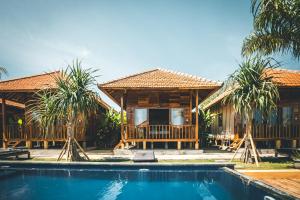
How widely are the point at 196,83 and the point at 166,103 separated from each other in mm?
2523

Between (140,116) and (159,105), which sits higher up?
(159,105)

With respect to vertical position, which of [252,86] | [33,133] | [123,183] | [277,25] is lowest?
[123,183]

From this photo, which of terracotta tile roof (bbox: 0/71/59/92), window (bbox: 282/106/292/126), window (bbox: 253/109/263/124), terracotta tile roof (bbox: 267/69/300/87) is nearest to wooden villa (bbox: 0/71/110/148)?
terracotta tile roof (bbox: 0/71/59/92)

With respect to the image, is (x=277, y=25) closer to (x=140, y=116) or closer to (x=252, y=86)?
(x=252, y=86)

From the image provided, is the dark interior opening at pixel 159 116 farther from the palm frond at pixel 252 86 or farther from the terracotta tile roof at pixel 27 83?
the palm frond at pixel 252 86

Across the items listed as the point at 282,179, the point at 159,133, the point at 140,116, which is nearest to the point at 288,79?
the point at 159,133

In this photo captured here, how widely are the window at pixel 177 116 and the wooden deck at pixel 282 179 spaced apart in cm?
728

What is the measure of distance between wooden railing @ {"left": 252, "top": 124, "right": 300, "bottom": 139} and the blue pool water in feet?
24.3

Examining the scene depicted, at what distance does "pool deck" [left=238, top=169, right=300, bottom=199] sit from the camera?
5698 mm

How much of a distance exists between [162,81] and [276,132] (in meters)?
7.69

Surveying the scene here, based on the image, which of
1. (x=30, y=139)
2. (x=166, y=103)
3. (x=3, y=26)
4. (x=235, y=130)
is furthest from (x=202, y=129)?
(x=3, y=26)

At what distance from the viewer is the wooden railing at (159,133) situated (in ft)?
45.4

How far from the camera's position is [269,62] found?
1010cm

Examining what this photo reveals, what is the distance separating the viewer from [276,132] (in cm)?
1427
